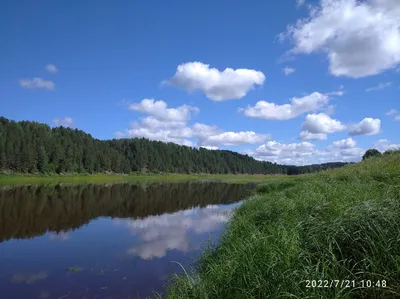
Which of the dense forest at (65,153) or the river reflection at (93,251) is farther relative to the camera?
the dense forest at (65,153)

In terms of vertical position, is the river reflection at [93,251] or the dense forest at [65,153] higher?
the dense forest at [65,153]

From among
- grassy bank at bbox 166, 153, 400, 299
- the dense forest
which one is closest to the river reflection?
grassy bank at bbox 166, 153, 400, 299

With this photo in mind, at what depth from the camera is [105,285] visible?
39.5ft

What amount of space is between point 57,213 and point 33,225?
639 cm

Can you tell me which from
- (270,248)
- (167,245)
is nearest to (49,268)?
(167,245)

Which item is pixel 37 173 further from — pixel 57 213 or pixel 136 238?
pixel 136 238
